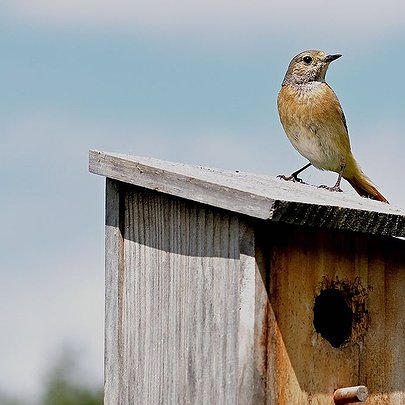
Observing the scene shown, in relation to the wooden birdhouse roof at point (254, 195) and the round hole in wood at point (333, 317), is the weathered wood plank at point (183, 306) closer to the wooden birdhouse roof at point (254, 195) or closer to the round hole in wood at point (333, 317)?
the wooden birdhouse roof at point (254, 195)

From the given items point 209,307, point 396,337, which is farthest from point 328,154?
point 209,307

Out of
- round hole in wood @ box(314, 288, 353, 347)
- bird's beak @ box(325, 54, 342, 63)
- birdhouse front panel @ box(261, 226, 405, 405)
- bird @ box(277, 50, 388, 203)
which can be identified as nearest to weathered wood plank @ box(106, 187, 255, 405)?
birdhouse front panel @ box(261, 226, 405, 405)

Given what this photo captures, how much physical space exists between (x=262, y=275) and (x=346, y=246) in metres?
0.51

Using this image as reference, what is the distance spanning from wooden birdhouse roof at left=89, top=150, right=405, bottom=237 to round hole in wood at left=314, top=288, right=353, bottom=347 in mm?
316

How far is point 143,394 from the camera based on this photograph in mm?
4582

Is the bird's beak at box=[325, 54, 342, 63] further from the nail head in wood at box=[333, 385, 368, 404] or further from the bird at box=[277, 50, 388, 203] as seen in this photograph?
the nail head in wood at box=[333, 385, 368, 404]

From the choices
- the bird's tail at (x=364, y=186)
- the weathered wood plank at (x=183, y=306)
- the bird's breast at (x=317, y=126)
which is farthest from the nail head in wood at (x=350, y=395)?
the bird's tail at (x=364, y=186)

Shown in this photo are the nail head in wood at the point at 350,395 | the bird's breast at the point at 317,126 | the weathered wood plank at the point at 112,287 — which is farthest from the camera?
the bird's breast at the point at 317,126

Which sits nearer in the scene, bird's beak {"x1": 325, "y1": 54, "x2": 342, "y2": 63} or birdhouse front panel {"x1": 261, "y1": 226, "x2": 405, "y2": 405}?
birdhouse front panel {"x1": 261, "y1": 226, "x2": 405, "y2": 405}

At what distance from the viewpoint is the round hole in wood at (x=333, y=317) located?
4.48 metres

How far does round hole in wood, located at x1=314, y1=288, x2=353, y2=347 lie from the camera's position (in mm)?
4477

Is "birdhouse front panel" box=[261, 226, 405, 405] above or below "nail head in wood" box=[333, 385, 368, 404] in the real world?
above

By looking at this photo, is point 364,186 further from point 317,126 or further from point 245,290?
point 245,290

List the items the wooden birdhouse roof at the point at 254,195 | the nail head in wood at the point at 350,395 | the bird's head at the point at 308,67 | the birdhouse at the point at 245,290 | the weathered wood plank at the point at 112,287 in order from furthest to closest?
the bird's head at the point at 308,67 < the weathered wood plank at the point at 112,287 < the nail head in wood at the point at 350,395 < the birdhouse at the point at 245,290 < the wooden birdhouse roof at the point at 254,195
